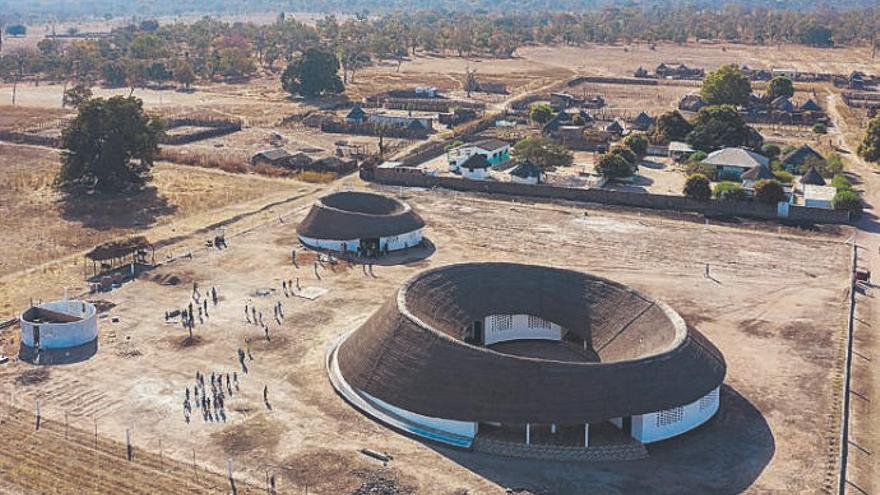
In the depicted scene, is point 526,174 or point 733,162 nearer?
point 526,174

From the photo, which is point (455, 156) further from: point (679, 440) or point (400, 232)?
point (679, 440)

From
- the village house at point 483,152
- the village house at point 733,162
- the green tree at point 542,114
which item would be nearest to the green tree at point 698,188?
the village house at point 733,162

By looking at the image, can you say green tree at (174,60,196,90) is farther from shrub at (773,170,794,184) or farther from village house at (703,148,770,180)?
shrub at (773,170,794,184)

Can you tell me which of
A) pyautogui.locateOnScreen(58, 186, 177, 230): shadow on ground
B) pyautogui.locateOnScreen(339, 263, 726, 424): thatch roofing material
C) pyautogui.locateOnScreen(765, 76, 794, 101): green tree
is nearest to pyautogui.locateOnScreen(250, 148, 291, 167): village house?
pyautogui.locateOnScreen(58, 186, 177, 230): shadow on ground

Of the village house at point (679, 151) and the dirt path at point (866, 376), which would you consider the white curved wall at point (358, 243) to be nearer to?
the dirt path at point (866, 376)

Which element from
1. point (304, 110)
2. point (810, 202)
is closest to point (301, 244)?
point (810, 202)

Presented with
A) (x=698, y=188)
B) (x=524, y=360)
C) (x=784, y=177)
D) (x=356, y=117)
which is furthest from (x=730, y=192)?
(x=356, y=117)

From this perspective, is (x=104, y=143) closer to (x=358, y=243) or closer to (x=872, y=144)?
(x=358, y=243)
